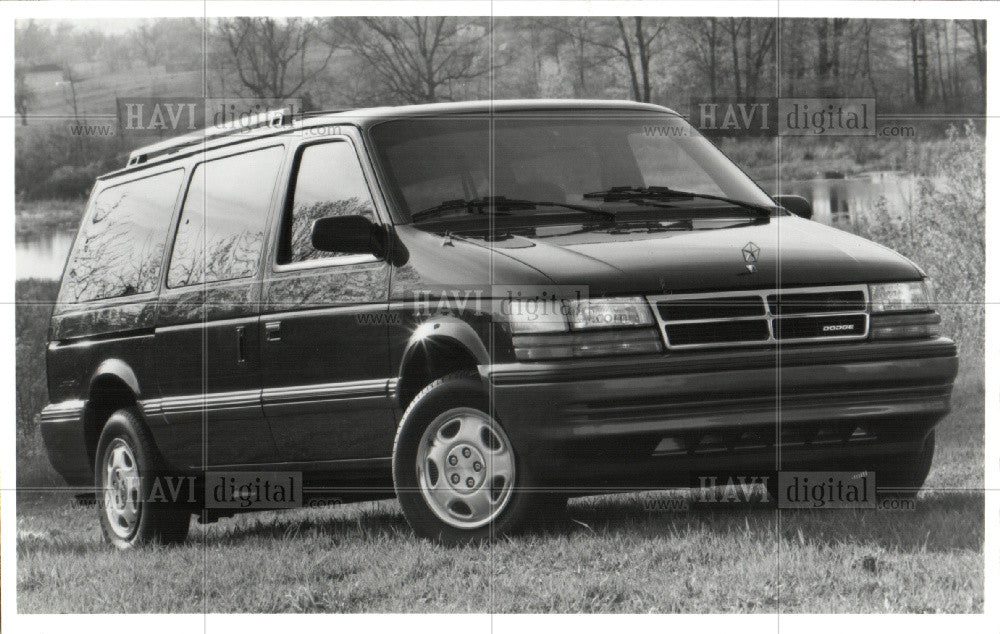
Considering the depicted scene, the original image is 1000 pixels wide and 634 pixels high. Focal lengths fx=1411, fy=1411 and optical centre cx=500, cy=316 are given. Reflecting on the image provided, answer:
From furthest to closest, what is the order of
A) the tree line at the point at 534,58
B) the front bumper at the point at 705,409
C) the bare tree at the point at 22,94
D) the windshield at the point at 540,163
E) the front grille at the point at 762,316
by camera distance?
the bare tree at the point at 22,94
the tree line at the point at 534,58
the windshield at the point at 540,163
the front grille at the point at 762,316
the front bumper at the point at 705,409

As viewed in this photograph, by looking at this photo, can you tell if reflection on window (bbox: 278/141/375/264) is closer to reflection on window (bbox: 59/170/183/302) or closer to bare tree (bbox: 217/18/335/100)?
bare tree (bbox: 217/18/335/100)

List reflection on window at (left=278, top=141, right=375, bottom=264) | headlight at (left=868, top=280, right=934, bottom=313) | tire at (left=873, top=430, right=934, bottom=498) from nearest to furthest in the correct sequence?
headlight at (left=868, top=280, right=934, bottom=313)
tire at (left=873, top=430, right=934, bottom=498)
reflection on window at (left=278, top=141, right=375, bottom=264)

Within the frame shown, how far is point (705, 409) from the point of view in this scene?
247 inches

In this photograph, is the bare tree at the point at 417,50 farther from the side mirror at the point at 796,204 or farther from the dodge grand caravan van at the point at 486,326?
the side mirror at the point at 796,204

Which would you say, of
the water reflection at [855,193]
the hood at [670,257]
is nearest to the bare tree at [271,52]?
the hood at [670,257]

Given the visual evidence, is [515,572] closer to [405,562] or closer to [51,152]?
[405,562]

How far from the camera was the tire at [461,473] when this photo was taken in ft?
21.0

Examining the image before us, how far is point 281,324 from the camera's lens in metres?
Answer: 7.37

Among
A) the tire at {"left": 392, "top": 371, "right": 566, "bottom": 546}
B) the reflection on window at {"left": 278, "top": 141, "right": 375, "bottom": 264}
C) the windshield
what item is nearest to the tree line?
the windshield

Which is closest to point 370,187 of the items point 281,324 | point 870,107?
point 281,324

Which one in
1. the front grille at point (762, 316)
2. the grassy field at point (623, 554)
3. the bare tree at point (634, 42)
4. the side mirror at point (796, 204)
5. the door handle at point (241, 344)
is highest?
the bare tree at point (634, 42)

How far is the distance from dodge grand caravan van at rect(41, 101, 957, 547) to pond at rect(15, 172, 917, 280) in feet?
1.73

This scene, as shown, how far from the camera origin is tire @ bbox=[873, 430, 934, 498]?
7.01 meters

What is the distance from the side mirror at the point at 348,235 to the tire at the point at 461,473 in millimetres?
791
